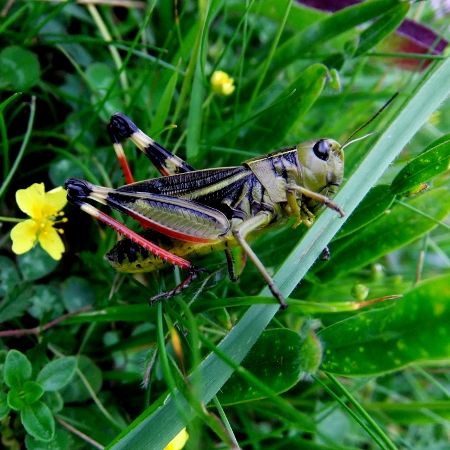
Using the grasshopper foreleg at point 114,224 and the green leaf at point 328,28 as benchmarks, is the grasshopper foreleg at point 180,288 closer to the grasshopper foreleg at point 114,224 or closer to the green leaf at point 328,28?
the grasshopper foreleg at point 114,224

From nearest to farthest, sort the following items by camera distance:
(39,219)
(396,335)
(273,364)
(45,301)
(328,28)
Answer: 1. (396,335)
2. (273,364)
3. (39,219)
4. (45,301)
5. (328,28)

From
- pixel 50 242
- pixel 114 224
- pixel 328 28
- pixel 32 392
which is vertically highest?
pixel 328 28

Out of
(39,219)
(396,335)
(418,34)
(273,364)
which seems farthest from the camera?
(418,34)

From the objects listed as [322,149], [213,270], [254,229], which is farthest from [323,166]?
[213,270]

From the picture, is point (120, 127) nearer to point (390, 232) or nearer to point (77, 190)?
point (77, 190)

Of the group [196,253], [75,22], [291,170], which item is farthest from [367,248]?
[75,22]

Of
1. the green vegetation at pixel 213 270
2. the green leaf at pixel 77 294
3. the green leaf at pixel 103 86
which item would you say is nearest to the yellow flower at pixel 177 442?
the green vegetation at pixel 213 270

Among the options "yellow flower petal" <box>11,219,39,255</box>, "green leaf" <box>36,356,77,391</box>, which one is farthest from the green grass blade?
"yellow flower petal" <box>11,219,39,255</box>
